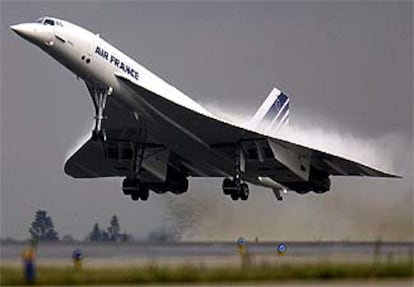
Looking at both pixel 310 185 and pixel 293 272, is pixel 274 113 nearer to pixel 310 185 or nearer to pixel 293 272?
pixel 310 185

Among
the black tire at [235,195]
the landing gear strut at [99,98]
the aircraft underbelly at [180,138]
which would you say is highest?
the landing gear strut at [99,98]

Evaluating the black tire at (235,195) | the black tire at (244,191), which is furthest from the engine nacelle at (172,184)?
the black tire at (244,191)

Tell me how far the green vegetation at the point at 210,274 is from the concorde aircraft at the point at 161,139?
1561cm

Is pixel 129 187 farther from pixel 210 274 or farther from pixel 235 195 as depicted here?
pixel 210 274

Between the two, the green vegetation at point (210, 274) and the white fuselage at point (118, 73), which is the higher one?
the white fuselage at point (118, 73)

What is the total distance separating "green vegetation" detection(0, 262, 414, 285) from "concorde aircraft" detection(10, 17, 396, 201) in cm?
1561

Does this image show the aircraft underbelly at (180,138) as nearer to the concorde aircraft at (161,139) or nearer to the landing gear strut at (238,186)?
the concorde aircraft at (161,139)

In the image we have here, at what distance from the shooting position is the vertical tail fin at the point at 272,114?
135 ft

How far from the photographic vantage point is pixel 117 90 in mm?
32438

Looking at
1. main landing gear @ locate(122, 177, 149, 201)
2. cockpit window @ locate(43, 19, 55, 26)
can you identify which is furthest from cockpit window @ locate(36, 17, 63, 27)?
main landing gear @ locate(122, 177, 149, 201)

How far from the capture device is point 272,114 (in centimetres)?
4203

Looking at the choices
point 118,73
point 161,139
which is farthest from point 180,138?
point 118,73

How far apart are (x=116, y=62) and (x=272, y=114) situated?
11.8m

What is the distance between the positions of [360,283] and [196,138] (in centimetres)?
2186
